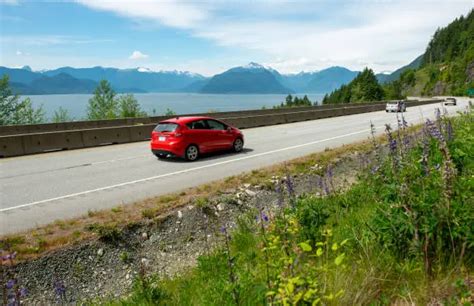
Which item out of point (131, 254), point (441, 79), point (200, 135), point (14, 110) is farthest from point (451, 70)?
point (131, 254)

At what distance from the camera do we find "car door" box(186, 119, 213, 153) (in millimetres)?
13664

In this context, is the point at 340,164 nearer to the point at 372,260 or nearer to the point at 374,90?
the point at 372,260

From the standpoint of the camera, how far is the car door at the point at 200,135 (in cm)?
1366

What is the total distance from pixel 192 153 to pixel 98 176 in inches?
145

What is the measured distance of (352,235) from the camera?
441cm

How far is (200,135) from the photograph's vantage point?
13914mm

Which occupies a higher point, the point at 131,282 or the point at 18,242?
the point at 18,242

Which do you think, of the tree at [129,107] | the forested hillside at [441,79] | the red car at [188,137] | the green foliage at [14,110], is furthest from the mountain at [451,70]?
the red car at [188,137]

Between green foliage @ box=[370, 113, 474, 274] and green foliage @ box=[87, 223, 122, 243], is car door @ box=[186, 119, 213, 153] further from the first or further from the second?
green foliage @ box=[370, 113, 474, 274]

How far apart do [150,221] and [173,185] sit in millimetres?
2726

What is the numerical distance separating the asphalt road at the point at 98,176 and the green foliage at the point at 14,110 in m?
24.2

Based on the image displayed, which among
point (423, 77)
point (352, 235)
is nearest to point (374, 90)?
point (423, 77)

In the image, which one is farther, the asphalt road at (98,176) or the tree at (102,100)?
the tree at (102,100)

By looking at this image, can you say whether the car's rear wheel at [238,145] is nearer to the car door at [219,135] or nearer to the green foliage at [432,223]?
the car door at [219,135]
